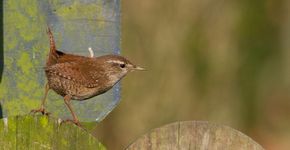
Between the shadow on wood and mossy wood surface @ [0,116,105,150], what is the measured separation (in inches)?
8.1

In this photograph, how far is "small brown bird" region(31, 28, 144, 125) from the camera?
468 cm

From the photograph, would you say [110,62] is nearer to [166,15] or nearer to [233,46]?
[166,15]

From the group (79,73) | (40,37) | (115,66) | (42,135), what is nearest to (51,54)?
(40,37)

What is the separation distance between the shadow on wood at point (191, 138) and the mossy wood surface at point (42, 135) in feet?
0.68

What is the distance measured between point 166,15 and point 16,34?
121 inches

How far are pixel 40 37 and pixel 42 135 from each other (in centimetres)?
150

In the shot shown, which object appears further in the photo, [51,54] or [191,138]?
[51,54]

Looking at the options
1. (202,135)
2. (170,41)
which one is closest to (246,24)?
(170,41)

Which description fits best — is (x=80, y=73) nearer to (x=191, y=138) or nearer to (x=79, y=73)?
(x=79, y=73)

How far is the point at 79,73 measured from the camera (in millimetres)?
5133

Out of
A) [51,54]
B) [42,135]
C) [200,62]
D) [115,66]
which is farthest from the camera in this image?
[200,62]

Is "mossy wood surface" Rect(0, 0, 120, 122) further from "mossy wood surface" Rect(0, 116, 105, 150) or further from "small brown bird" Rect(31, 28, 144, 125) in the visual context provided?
"mossy wood surface" Rect(0, 116, 105, 150)

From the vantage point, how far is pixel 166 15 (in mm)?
7516

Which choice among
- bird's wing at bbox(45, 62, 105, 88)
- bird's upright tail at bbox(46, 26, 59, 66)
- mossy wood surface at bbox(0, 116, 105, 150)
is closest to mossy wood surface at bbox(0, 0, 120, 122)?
bird's upright tail at bbox(46, 26, 59, 66)
